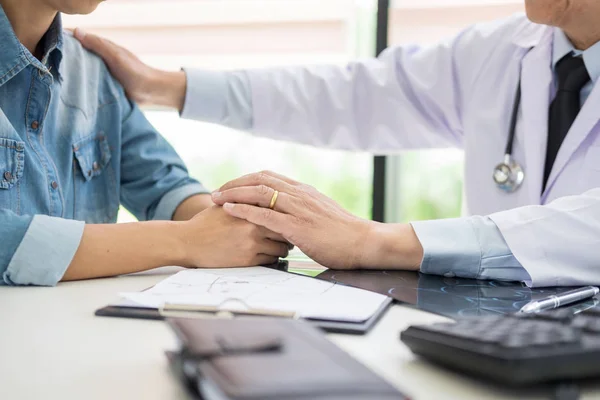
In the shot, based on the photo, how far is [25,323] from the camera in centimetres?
65

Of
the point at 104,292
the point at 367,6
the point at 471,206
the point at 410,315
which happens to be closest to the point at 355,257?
the point at 410,315

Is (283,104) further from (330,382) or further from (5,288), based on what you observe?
(330,382)

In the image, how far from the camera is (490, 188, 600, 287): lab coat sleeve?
35.4 inches

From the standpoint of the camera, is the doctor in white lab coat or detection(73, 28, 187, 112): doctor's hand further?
detection(73, 28, 187, 112): doctor's hand

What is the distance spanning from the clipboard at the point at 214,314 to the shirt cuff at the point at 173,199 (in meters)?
0.66

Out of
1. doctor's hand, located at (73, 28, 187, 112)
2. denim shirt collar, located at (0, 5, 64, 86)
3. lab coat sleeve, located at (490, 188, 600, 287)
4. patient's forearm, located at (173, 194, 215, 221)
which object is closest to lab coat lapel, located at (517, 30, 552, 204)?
lab coat sleeve, located at (490, 188, 600, 287)

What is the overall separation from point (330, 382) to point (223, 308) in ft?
0.95

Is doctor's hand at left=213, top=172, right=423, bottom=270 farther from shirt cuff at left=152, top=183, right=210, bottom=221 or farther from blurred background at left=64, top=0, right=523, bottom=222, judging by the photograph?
blurred background at left=64, top=0, right=523, bottom=222

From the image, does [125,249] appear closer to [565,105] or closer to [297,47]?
[565,105]

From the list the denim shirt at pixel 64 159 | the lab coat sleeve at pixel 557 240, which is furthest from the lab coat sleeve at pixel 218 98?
the lab coat sleeve at pixel 557 240

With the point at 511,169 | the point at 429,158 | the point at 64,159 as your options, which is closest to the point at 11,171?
the point at 64,159

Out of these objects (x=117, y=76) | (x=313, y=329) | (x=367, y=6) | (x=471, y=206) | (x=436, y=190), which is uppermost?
(x=367, y=6)

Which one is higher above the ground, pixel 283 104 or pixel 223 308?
pixel 283 104

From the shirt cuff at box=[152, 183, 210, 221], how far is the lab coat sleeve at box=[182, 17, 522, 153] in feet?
0.69
